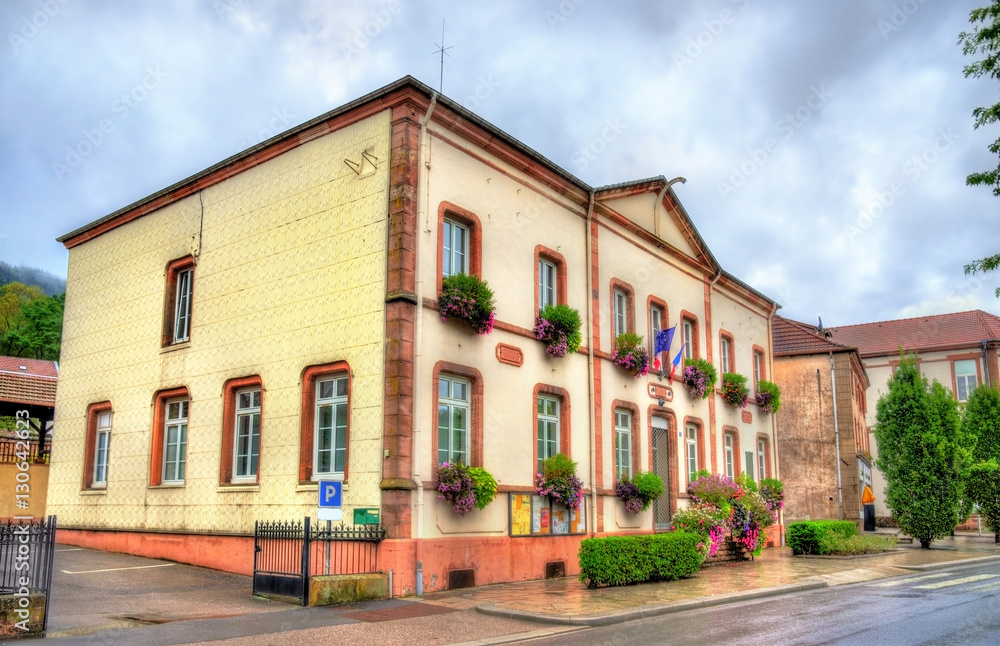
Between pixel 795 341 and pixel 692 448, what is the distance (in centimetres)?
1509

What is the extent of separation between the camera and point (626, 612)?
12.0 meters

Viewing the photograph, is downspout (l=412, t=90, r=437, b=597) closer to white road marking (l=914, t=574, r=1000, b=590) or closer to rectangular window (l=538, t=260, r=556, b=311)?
rectangular window (l=538, t=260, r=556, b=311)

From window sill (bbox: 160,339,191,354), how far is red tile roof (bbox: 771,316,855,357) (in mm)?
25202

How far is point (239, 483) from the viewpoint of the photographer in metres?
16.9

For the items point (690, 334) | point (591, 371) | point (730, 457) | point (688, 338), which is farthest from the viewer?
point (730, 457)

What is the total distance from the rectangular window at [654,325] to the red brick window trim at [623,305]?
1121 mm

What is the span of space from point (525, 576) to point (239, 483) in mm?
5852

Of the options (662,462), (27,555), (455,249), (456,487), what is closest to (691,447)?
(662,462)

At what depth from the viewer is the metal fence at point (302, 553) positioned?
13.2m

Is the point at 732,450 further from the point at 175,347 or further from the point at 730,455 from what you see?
the point at 175,347

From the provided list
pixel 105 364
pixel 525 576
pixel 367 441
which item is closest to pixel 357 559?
pixel 367 441

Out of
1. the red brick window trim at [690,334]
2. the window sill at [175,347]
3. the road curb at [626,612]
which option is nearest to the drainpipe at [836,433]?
the red brick window trim at [690,334]

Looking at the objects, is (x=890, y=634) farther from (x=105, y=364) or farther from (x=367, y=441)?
(x=105, y=364)

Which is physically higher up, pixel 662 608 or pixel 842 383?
pixel 842 383
